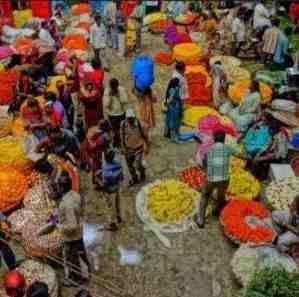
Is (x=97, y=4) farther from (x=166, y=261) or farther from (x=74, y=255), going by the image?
(x=74, y=255)

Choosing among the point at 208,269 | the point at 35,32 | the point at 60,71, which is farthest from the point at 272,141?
the point at 35,32

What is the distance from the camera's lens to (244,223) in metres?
8.64

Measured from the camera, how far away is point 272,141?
1005 cm

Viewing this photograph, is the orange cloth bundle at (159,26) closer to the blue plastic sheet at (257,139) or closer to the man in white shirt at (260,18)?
the man in white shirt at (260,18)

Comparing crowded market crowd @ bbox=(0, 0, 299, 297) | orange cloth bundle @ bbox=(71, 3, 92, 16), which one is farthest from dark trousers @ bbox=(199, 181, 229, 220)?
orange cloth bundle @ bbox=(71, 3, 92, 16)

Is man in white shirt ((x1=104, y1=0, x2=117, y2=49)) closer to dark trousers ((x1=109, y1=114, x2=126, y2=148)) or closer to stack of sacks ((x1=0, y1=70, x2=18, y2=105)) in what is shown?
stack of sacks ((x1=0, y1=70, x2=18, y2=105))

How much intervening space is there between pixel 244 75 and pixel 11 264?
8.06 meters

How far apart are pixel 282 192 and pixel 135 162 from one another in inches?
109

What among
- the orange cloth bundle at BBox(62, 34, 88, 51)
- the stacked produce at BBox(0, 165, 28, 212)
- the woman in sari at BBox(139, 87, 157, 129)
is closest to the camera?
the stacked produce at BBox(0, 165, 28, 212)

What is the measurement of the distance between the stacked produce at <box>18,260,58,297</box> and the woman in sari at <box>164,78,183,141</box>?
4707 millimetres

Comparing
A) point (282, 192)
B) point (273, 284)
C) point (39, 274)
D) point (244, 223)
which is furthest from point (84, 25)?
point (273, 284)

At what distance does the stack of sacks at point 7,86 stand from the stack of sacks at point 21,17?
581 centimetres

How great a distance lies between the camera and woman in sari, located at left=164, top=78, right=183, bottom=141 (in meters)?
11.0

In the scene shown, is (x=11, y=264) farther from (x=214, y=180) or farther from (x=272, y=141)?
(x=272, y=141)
